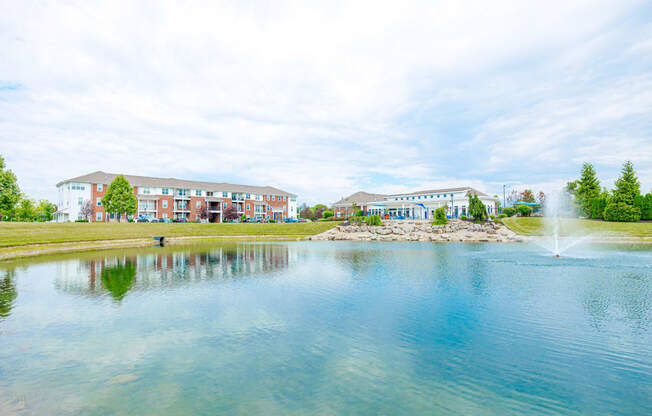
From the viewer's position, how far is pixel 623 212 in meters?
51.5

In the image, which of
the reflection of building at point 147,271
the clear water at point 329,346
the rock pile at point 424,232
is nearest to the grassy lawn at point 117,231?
the rock pile at point 424,232

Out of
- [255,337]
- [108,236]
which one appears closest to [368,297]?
[255,337]

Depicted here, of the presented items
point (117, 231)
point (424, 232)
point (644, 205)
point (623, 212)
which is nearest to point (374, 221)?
point (424, 232)

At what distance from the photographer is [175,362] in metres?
8.18

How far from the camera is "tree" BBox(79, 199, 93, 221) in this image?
6538cm

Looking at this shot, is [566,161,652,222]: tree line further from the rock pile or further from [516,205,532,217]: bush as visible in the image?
the rock pile

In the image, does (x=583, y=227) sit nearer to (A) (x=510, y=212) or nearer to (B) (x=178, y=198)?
(A) (x=510, y=212)

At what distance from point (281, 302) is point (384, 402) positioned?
776 centimetres

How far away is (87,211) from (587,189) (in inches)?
3653

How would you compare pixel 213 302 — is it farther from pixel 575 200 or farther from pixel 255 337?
pixel 575 200

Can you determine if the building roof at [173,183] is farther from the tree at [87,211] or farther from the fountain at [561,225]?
the fountain at [561,225]

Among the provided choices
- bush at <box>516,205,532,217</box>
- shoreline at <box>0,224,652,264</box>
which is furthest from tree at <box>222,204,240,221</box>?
bush at <box>516,205,532,217</box>

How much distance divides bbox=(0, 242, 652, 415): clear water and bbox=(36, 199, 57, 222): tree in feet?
357

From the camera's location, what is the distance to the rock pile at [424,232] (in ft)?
163
